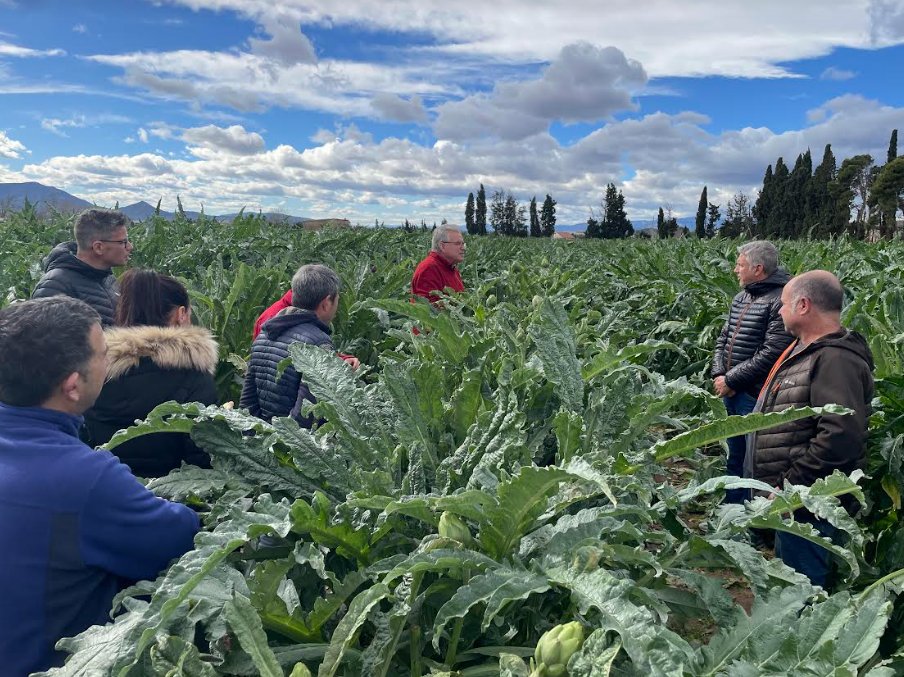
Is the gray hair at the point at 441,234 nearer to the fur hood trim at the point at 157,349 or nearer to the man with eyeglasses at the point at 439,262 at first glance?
the man with eyeglasses at the point at 439,262

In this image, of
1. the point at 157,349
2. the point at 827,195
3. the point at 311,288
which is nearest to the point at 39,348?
the point at 157,349

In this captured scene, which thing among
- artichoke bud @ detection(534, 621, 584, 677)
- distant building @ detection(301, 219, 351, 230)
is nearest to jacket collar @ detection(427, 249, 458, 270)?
artichoke bud @ detection(534, 621, 584, 677)

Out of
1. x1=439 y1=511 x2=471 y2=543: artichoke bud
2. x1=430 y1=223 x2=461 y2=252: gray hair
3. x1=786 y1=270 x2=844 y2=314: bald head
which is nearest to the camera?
x1=439 y1=511 x2=471 y2=543: artichoke bud

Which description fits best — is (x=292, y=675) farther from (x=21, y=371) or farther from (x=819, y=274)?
(x=819, y=274)

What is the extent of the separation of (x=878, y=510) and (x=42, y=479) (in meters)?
4.02

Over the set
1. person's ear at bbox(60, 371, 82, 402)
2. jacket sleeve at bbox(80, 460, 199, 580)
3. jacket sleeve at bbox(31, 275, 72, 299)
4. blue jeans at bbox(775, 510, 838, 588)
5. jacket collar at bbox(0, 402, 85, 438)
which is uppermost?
jacket sleeve at bbox(31, 275, 72, 299)

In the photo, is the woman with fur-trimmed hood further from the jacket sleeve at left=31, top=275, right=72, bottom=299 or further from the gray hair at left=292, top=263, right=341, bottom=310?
Answer: the jacket sleeve at left=31, top=275, right=72, bottom=299

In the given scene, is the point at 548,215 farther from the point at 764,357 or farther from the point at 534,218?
the point at 764,357

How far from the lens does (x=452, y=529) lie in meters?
1.44

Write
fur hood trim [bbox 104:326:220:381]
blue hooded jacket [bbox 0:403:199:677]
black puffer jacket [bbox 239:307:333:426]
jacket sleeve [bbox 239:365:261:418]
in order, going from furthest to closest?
Answer: 1. jacket sleeve [bbox 239:365:261:418]
2. black puffer jacket [bbox 239:307:333:426]
3. fur hood trim [bbox 104:326:220:381]
4. blue hooded jacket [bbox 0:403:199:677]

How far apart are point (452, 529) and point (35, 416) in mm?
1195

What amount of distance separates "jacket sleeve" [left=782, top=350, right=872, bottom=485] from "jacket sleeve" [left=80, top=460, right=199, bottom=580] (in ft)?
8.90

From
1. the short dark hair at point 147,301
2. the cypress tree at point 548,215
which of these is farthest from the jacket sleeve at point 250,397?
the cypress tree at point 548,215

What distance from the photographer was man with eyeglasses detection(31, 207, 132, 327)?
4.72 m
